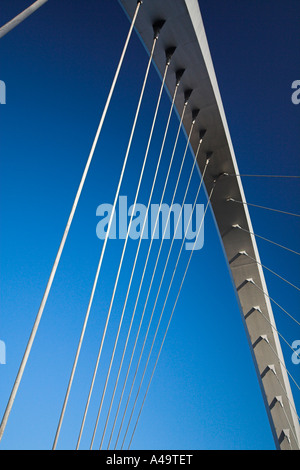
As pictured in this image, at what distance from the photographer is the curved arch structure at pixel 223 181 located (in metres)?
7.45

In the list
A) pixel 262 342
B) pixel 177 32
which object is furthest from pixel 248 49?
pixel 262 342

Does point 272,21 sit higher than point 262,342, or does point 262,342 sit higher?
point 272,21

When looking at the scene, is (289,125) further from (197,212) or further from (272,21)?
(197,212)

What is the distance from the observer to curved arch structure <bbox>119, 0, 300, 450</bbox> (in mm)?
7455

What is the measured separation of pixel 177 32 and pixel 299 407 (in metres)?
18.6

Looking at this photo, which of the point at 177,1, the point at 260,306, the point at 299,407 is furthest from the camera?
the point at 299,407

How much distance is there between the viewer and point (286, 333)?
2136cm

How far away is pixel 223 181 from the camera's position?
437 inches

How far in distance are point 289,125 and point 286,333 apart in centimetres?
1023
